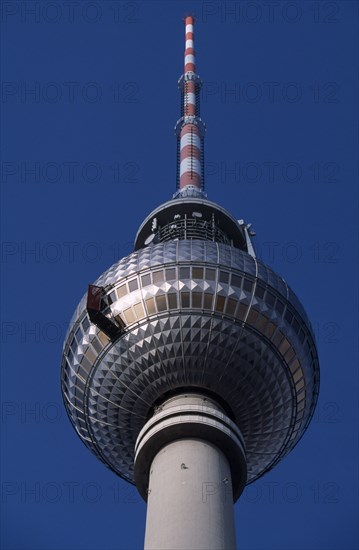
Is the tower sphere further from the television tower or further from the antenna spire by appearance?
the antenna spire

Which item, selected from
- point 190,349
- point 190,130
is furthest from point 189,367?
point 190,130

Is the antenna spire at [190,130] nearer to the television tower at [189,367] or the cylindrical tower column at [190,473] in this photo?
the television tower at [189,367]

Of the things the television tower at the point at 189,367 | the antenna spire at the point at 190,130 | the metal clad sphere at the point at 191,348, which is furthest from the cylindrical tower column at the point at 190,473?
the antenna spire at the point at 190,130

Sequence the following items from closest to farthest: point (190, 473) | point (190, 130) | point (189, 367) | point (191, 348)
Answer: point (190, 473) < point (191, 348) < point (189, 367) < point (190, 130)

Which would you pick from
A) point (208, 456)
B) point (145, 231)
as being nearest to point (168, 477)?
point (208, 456)

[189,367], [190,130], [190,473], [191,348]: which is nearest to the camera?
[190,473]

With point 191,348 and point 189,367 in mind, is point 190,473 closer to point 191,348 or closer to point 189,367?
point 189,367

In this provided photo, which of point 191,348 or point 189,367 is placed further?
point 189,367
